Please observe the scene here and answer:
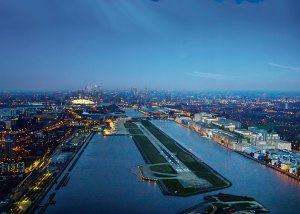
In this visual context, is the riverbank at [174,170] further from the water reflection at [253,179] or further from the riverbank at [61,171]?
the riverbank at [61,171]

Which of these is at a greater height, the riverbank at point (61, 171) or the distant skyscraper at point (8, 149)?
the distant skyscraper at point (8, 149)

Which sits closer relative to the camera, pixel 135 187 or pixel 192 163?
pixel 135 187

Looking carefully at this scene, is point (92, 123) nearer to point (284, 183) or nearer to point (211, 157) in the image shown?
point (211, 157)

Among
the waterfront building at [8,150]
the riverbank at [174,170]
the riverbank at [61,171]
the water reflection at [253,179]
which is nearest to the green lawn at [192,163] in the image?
the riverbank at [174,170]

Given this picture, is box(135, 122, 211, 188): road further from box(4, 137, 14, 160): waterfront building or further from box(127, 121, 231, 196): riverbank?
box(4, 137, 14, 160): waterfront building

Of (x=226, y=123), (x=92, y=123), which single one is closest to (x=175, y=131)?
(x=226, y=123)

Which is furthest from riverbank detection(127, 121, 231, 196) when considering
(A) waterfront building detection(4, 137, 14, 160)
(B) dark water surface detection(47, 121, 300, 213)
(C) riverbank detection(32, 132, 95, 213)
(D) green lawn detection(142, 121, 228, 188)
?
(A) waterfront building detection(4, 137, 14, 160)

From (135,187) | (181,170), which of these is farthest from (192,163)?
(135,187)

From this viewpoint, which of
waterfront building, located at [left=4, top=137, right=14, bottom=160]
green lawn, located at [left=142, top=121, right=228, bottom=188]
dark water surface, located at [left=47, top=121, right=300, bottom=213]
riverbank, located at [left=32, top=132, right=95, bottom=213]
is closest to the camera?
riverbank, located at [left=32, top=132, right=95, bottom=213]

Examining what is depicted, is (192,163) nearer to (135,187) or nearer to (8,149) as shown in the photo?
(135,187)

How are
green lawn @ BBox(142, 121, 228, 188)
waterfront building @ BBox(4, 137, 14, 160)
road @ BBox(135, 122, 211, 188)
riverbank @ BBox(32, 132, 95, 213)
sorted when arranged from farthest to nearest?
1. waterfront building @ BBox(4, 137, 14, 160)
2. green lawn @ BBox(142, 121, 228, 188)
3. road @ BBox(135, 122, 211, 188)
4. riverbank @ BBox(32, 132, 95, 213)

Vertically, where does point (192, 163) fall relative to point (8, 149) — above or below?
below
